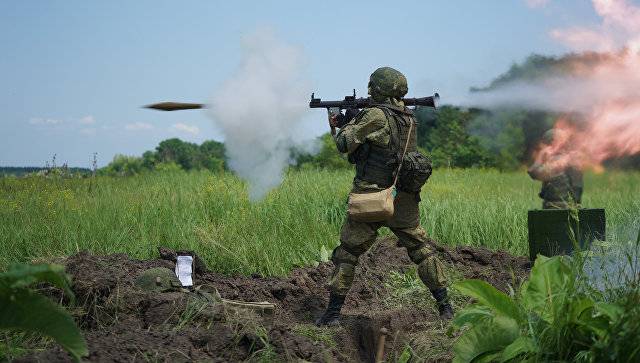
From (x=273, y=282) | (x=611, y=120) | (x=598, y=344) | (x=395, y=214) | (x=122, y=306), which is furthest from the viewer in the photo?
(x=611, y=120)

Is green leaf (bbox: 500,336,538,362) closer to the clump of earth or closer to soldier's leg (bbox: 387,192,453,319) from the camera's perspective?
the clump of earth

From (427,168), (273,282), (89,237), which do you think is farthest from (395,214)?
(89,237)

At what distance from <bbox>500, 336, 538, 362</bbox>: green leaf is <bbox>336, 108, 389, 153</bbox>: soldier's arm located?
2481mm

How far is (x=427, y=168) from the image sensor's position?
634 cm

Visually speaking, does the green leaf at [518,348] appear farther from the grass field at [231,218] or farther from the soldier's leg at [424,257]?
the grass field at [231,218]

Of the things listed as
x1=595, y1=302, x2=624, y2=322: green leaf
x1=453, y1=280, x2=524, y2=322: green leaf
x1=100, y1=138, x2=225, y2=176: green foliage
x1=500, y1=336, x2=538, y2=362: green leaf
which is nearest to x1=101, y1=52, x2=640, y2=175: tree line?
x1=100, y1=138, x2=225, y2=176: green foliage

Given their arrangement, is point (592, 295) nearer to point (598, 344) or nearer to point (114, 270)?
point (598, 344)

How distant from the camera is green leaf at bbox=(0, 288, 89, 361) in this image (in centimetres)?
391

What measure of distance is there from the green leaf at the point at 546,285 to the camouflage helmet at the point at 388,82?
221 cm

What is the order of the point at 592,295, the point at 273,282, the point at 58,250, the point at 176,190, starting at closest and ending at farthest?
the point at 592,295, the point at 273,282, the point at 58,250, the point at 176,190

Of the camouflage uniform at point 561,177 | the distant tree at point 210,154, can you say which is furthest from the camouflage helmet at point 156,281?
the distant tree at point 210,154

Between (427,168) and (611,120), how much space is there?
4317 mm

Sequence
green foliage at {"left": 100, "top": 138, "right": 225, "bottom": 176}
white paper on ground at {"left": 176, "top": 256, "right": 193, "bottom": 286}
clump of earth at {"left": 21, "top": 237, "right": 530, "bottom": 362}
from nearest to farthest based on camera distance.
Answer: clump of earth at {"left": 21, "top": 237, "right": 530, "bottom": 362}
white paper on ground at {"left": 176, "top": 256, "right": 193, "bottom": 286}
green foliage at {"left": 100, "top": 138, "right": 225, "bottom": 176}

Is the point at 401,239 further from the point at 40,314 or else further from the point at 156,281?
the point at 40,314
